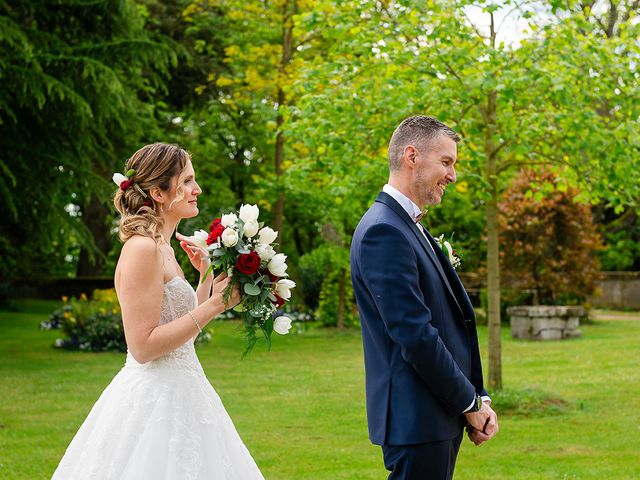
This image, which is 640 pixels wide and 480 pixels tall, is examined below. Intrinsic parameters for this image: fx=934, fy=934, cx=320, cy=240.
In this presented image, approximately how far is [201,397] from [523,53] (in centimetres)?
733

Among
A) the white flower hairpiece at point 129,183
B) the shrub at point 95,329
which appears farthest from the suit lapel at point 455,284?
the shrub at point 95,329

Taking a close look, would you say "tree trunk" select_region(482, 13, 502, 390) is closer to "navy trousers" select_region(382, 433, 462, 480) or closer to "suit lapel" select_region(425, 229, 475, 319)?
"suit lapel" select_region(425, 229, 475, 319)

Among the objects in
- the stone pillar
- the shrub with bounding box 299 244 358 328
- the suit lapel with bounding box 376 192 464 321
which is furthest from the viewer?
the shrub with bounding box 299 244 358 328

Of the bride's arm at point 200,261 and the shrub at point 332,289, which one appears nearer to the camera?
the bride's arm at point 200,261

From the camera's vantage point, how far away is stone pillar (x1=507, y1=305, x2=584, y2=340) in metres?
21.0

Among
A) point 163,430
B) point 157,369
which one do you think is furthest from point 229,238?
point 163,430

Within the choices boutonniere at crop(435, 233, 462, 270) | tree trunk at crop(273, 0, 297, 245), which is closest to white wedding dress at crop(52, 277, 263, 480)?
boutonniere at crop(435, 233, 462, 270)

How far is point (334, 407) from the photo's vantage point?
39.1ft

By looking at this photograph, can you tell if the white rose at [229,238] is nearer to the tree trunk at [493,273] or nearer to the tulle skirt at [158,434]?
the tulle skirt at [158,434]

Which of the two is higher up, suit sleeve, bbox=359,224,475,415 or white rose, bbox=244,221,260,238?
white rose, bbox=244,221,260,238

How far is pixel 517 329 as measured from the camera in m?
21.4

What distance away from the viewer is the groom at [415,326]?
3.86 metres

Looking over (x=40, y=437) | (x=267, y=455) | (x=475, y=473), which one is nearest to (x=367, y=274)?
(x=475, y=473)

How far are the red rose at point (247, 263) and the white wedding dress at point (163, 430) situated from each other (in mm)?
344
